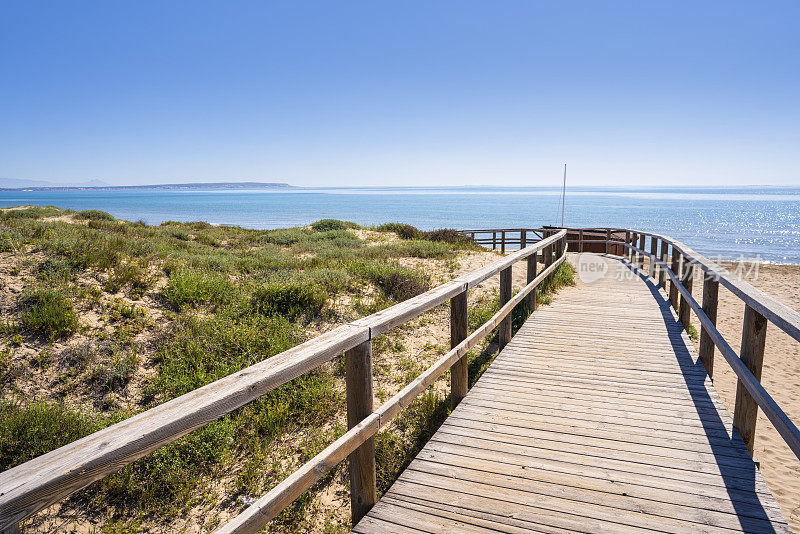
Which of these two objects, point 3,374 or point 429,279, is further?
point 429,279

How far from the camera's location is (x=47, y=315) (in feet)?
18.1

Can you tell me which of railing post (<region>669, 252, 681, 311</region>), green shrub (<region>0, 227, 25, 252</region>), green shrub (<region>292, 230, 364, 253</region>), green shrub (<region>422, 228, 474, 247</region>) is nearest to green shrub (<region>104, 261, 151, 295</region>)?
green shrub (<region>0, 227, 25, 252</region>)

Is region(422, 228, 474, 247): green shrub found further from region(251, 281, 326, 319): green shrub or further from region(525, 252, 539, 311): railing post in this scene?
region(251, 281, 326, 319): green shrub

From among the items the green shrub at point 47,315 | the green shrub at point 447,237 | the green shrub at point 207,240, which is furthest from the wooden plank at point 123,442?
the green shrub at point 447,237

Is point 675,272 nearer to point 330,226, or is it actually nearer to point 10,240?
point 10,240

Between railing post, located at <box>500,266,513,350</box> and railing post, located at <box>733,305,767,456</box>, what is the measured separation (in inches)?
107

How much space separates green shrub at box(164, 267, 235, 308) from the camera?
698 centimetres

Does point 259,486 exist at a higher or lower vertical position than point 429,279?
lower

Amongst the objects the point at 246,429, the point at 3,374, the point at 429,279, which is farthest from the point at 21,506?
the point at 429,279

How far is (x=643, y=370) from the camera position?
17.0ft

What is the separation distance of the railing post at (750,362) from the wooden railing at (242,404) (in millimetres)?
2223

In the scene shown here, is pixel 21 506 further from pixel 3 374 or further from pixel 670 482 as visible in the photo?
pixel 3 374

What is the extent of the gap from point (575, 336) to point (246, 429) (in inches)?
182

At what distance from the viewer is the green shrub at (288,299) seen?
721cm
